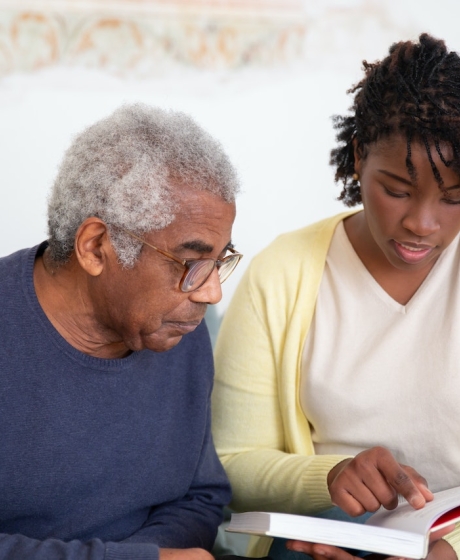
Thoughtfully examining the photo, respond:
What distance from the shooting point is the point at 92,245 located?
1.33m

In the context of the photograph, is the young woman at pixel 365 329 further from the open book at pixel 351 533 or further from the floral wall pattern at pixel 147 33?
the floral wall pattern at pixel 147 33

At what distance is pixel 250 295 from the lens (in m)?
1.75

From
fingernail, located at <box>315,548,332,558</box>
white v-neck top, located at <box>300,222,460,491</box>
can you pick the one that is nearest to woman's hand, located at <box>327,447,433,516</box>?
fingernail, located at <box>315,548,332,558</box>

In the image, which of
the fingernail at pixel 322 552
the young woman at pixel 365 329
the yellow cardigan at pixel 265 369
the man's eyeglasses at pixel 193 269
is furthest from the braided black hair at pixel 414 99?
the fingernail at pixel 322 552

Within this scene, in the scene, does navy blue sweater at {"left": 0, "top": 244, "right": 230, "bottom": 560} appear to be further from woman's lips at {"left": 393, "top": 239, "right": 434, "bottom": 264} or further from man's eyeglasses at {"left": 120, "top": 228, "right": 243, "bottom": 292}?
woman's lips at {"left": 393, "top": 239, "right": 434, "bottom": 264}

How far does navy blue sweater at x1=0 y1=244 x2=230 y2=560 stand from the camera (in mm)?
1313

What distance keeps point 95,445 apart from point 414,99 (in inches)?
32.8

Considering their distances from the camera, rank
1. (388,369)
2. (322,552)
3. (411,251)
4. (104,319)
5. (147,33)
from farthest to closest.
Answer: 1. (147,33)
2. (388,369)
3. (411,251)
4. (104,319)
5. (322,552)

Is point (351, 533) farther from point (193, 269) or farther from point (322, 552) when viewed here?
point (193, 269)

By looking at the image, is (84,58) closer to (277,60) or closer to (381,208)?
(277,60)

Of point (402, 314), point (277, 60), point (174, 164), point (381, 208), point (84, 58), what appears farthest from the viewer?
point (277, 60)

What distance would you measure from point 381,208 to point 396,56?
0.98 ft

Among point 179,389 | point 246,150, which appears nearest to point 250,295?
point 179,389

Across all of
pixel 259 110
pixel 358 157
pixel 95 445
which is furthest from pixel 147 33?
pixel 95 445
